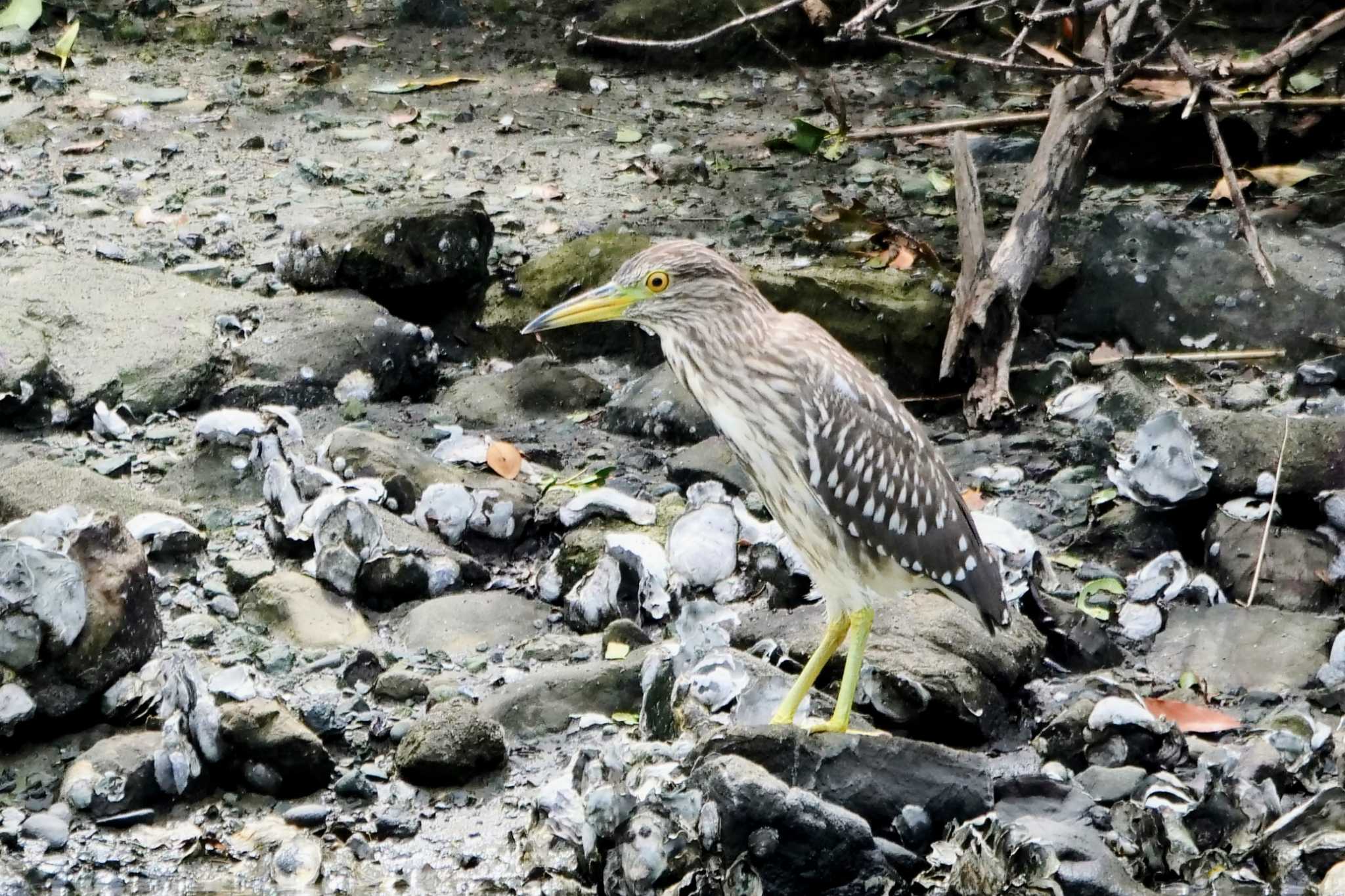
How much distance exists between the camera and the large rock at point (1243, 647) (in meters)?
5.42

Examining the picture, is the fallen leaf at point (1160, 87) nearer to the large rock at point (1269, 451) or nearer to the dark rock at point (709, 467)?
the large rock at point (1269, 451)

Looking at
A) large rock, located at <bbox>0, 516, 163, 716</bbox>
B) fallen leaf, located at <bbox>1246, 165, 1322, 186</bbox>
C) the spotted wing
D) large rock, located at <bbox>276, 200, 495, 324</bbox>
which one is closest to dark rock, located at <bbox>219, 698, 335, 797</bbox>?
large rock, located at <bbox>0, 516, 163, 716</bbox>

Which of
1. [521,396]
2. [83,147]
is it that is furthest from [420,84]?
[521,396]

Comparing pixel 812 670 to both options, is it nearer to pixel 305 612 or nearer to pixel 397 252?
pixel 305 612

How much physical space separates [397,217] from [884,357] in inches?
86.0

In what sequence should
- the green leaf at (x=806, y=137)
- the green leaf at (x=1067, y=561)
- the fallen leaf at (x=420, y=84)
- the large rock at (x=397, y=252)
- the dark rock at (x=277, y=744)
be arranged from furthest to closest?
the fallen leaf at (x=420, y=84), the green leaf at (x=806, y=137), the large rock at (x=397, y=252), the green leaf at (x=1067, y=561), the dark rock at (x=277, y=744)

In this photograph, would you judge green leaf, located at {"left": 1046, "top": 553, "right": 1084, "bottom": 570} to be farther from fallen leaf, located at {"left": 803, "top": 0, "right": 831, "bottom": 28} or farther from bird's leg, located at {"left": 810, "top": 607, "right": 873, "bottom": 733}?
fallen leaf, located at {"left": 803, "top": 0, "right": 831, "bottom": 28}

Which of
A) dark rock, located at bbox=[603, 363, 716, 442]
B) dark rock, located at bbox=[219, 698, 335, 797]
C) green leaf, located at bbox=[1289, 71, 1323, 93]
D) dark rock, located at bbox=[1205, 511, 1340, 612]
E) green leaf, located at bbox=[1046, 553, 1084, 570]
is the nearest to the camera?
dark rock, located at bbox=[219, 698, 335, 797]

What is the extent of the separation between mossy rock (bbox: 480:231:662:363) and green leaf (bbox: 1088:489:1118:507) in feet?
6.67

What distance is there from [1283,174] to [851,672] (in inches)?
188

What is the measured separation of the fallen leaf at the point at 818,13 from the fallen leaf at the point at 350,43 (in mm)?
2593

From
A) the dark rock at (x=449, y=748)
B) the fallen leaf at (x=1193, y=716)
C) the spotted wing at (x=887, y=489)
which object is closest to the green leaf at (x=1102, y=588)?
the fallen leaf at (x=1193, y=716)

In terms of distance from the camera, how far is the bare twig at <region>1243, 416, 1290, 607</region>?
5770 millimetres

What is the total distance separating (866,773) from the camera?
463 centimetres
